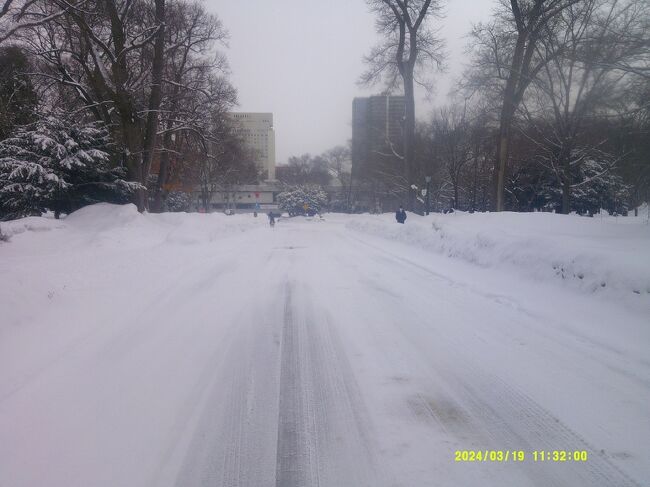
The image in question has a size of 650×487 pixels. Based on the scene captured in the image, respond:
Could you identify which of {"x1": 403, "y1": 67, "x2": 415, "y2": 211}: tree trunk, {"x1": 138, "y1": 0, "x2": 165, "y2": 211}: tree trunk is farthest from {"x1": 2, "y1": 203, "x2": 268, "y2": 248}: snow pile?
{"x1": 403, "y1": 67, "x2": 415, "y2": 211}: tree trunk

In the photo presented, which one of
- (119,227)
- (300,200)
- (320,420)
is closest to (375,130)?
(300,200)

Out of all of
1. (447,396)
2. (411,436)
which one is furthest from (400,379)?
(411,436)

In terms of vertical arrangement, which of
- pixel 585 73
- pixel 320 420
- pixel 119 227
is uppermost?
pixel 585 73

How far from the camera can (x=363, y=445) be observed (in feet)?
9.40

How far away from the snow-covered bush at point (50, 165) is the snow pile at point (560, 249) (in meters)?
13.0

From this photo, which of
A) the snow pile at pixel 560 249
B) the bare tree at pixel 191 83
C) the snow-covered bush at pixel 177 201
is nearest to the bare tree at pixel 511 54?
the snow pile at pixel 560 249

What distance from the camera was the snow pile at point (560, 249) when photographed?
635cm

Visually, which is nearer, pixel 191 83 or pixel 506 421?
pixel 506 421

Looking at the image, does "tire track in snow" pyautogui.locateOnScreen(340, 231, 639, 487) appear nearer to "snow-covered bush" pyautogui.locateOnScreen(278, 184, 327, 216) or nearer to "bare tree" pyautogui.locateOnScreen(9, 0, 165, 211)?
"bare tree" pyautogui.locateOnScreen(9, 0, 165, 211)

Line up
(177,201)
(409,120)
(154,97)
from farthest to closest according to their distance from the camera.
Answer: (177,201), (409,120), (154,97)

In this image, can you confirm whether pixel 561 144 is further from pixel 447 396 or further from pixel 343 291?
pixel 447 396

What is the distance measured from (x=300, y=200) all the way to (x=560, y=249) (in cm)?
5724

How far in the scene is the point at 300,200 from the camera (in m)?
64.1

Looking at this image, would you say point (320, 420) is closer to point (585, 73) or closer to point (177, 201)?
point (585, 73)
